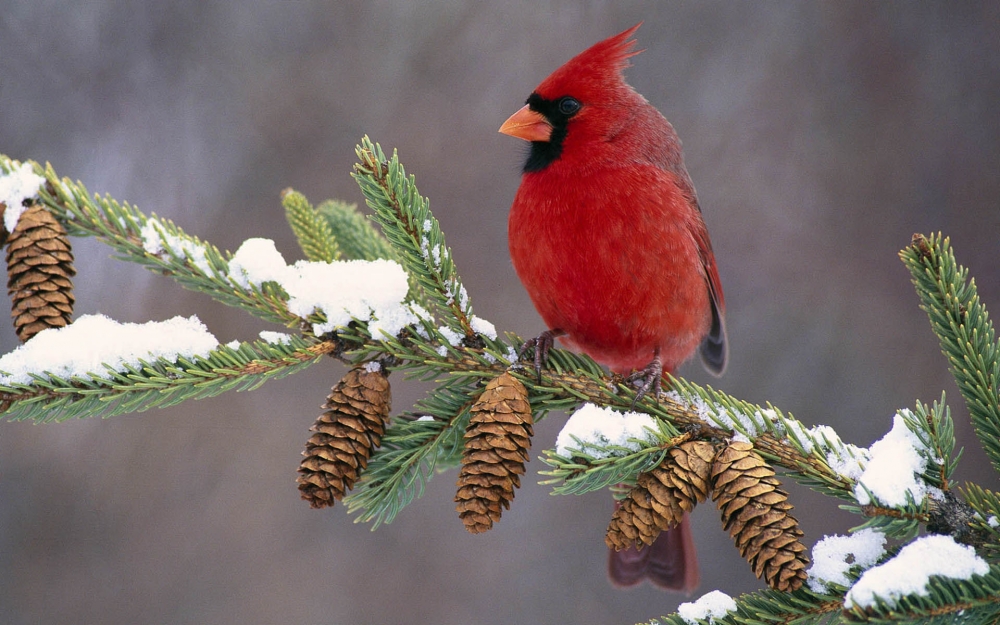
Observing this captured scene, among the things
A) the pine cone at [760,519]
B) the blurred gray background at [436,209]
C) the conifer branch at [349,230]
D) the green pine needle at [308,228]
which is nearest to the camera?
the pine cone at [760,519]

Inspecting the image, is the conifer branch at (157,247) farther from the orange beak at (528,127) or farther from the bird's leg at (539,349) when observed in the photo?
the orange beak at (528,127)

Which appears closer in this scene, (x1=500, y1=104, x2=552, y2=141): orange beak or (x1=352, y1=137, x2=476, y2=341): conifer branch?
(x1=352, y1=137, x2=476, y2=341): conifer branch

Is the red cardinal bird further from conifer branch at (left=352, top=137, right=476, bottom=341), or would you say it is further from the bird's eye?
conifer branch at (left=352, top=137, right=476, bottom=341)

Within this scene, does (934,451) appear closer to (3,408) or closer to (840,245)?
(3,408)

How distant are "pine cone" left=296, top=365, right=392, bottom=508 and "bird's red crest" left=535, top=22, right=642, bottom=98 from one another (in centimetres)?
87

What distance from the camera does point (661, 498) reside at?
928 millimetres

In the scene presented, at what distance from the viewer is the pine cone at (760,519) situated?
854mm

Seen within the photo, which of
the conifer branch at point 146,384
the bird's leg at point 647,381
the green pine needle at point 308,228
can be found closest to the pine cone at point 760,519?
the bird's leg at point 647,381

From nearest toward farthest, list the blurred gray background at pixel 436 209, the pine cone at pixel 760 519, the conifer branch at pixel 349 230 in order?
1. the pine cone at pixel 760 519
2. the conifer branch at pixel 349 230
3. the blurred gray background at pixel 436 209

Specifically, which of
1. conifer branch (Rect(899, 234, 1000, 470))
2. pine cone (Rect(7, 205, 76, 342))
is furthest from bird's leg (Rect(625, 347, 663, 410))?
pine cone (Rect(7, 205, 76, 342))

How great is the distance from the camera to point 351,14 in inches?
110

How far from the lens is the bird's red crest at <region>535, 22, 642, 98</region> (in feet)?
5.47

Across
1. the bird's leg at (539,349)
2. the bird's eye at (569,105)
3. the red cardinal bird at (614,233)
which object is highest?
the bird's eye at (569,105)

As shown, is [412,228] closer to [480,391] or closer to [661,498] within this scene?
[480,391]
